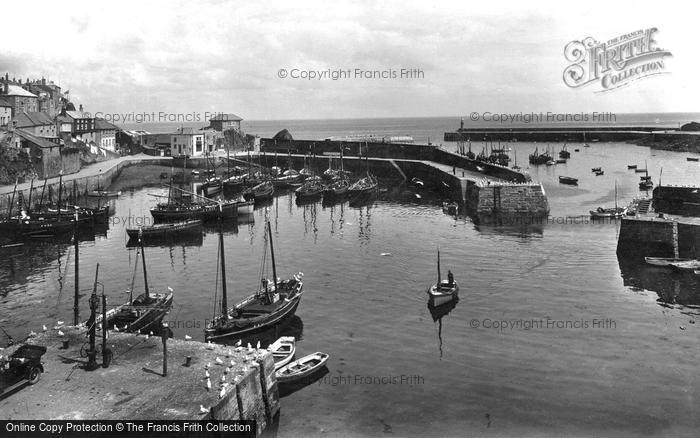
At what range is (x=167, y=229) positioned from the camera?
5775 cm

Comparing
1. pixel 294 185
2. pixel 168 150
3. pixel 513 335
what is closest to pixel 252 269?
pixel 513 335

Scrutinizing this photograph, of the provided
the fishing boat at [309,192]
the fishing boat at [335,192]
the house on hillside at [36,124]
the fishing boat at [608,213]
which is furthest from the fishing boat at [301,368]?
the house on hillside at [36,124]

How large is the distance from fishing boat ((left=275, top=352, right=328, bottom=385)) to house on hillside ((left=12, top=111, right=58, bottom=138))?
7905 centimetres

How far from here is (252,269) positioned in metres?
45.4

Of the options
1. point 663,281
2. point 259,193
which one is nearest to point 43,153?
point 259,193

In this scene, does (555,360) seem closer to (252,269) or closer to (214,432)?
(214,432)

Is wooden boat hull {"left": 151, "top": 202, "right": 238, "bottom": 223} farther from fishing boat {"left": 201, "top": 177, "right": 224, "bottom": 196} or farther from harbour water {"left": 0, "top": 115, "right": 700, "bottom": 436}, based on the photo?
fishing boat {"left": 201, "top": 177, "right": 224, "bottom": 196}

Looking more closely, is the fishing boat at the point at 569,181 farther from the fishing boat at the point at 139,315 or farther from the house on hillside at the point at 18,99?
the house on hillside at the point at 18,99

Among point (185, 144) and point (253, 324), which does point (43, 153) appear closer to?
point (185, 144)

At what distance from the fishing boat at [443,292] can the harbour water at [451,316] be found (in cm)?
77

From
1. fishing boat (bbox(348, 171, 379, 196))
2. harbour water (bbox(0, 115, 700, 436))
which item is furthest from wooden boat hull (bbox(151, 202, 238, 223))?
fishing boat (bbox(348, 171, 379, 196))

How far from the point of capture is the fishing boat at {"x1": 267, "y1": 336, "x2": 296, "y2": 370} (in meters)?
27.6

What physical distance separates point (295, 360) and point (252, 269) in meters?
18.0

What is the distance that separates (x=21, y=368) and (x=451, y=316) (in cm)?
2205
